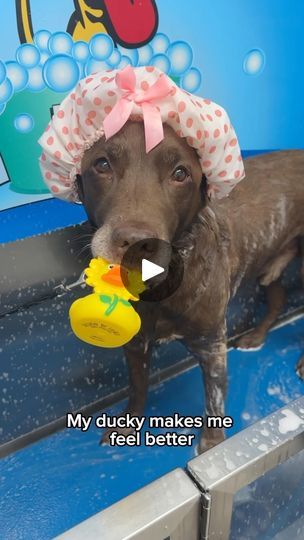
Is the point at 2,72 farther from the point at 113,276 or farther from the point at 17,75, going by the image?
the point at 113,276

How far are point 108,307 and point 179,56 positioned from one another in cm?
103

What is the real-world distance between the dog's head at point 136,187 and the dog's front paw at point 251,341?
1.02 meters

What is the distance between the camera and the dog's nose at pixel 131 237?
0.94 m

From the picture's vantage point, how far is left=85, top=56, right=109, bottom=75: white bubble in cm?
150

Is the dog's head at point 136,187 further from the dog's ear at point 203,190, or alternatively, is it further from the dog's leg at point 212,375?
the dog's leg at point 212,375

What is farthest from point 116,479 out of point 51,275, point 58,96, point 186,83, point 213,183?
point 186,83

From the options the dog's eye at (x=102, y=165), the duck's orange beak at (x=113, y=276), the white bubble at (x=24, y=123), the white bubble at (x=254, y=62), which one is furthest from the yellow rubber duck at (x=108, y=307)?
the white bubble at (x=254, y=62)

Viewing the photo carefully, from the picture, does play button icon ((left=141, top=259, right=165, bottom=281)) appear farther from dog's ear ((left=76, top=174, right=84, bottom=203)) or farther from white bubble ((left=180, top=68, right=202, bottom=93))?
white bubble ((left=180, top=68, right=202, bottom=93))

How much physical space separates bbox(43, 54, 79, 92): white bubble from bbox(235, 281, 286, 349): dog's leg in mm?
1117

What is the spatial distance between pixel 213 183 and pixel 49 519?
3.41ft

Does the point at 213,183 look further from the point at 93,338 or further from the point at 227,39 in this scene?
the point at 227,39

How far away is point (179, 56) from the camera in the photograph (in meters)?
1.64

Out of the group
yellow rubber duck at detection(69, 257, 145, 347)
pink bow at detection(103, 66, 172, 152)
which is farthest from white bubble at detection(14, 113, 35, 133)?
yellow rubber duck at detection(69, 257, 145, 347)

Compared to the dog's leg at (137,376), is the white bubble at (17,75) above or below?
above
